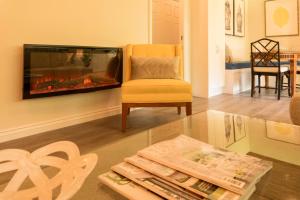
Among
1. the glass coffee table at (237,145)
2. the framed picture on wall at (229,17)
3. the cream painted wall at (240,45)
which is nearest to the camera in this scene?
the glass coffee table at (237,145)

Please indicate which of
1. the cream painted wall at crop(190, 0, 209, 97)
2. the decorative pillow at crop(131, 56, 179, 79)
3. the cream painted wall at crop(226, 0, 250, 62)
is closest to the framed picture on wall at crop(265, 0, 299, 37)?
the cream painted wall at crop(226, 0, 250, 62)

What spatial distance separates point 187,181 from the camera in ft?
2.39

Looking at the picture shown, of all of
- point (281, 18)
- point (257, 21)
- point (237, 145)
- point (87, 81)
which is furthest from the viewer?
point (257, 21)

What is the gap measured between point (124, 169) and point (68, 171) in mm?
204

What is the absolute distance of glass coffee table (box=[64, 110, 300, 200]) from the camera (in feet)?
2.51

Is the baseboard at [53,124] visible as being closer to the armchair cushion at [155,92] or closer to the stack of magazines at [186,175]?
the armchair cushion at [155,92]

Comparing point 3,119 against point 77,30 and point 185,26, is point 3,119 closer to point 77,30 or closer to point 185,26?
point 77,30

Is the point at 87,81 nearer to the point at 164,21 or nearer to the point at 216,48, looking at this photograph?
the point at 216,48

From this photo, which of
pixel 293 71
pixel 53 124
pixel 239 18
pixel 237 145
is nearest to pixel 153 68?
pixel 53 124

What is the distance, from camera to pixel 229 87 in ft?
15.5

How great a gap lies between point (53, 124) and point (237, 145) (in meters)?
1.91

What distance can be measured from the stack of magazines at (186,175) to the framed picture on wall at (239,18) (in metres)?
5.36

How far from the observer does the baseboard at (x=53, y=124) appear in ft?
7.08

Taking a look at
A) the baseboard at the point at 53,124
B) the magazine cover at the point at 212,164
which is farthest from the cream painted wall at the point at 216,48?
the magazine cover at the point at 212,164
